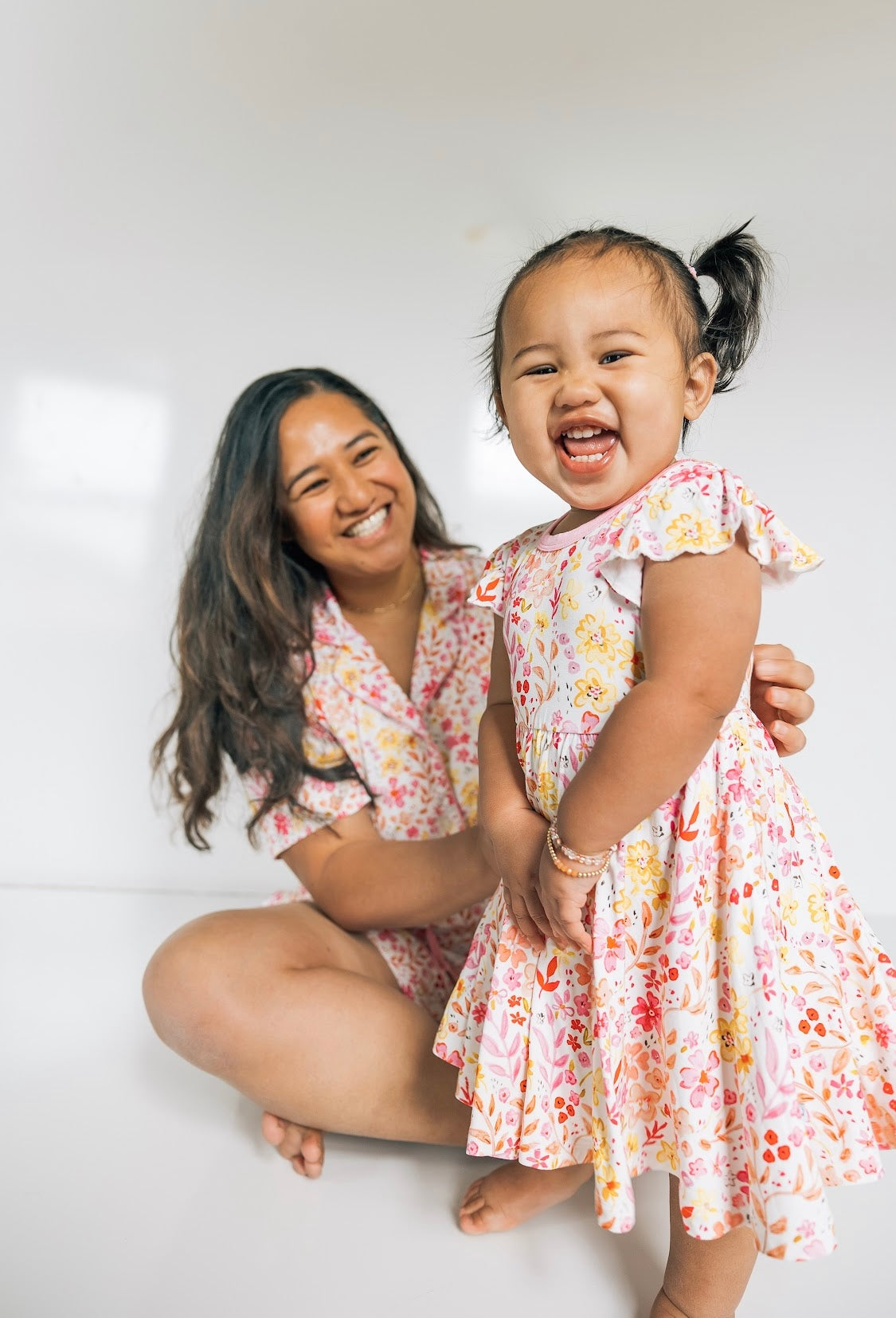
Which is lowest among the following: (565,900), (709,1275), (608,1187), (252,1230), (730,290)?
(252,1230)

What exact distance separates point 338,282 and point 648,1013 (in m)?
1.65

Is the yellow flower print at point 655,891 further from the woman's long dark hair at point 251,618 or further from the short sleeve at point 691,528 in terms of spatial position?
the woman's long dark hair at point 251,618

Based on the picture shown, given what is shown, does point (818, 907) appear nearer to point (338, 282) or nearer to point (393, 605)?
point (393, 605)

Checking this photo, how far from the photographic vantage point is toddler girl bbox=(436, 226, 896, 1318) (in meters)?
0.85

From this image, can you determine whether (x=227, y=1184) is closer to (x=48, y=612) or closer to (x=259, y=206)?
(x=48, y=612)

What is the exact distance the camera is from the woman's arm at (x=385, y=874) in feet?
4.20

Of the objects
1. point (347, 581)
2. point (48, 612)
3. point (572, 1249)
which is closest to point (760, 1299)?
point (572, 1249)

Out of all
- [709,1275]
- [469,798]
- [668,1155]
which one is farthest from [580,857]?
[469,798]

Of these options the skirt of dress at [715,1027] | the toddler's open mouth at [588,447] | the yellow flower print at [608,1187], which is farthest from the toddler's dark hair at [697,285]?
the yellow flower print at [608,1187]

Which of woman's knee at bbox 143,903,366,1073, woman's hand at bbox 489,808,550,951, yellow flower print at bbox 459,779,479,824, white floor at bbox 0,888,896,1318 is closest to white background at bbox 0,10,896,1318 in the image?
white floor at bbox 0,888,896,1318

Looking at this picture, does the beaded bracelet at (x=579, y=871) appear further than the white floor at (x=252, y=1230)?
No

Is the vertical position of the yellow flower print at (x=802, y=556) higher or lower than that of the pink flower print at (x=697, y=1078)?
higher

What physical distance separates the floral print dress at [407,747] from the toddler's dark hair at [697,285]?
52 centimetres

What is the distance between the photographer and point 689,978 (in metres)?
0.87
